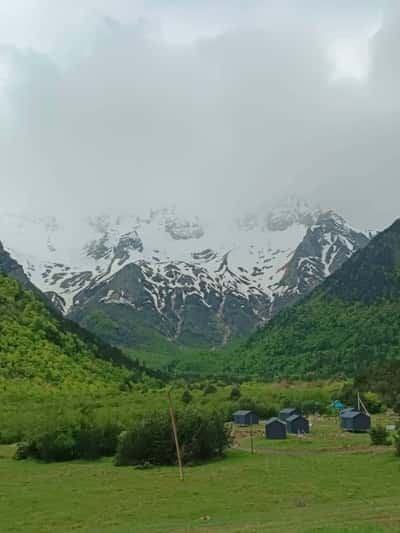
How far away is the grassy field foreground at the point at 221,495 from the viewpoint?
4638cm

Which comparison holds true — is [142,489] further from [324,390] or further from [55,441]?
[324,390]

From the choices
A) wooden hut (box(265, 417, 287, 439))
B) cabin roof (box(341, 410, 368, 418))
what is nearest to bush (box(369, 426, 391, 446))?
wooden hut (box(265, 417, 287, 439))

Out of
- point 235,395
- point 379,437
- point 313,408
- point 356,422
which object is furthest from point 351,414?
point 235,395

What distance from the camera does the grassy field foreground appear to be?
46.4 m

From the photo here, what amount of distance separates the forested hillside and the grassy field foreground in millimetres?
54012

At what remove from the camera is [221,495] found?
201ft

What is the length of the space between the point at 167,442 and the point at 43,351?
235 ft

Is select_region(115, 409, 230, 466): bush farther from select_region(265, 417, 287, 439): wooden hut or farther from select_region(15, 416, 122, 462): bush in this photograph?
select_region(265, 417, 287, 439): wooden hut

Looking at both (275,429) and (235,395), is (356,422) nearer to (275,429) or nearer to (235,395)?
(275,429)

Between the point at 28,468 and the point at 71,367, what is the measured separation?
223 feet

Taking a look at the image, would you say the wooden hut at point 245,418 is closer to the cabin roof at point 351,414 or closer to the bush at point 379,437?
the cabin roof at point 351,414

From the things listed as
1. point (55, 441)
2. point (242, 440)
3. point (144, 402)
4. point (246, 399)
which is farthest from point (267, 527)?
point (246, 399)

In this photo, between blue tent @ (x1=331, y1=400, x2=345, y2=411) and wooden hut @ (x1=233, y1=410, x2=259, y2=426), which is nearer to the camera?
wooden hut @ (x1=233, y1=410, x2=259, y2=426)

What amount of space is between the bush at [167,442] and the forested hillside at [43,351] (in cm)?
5531
